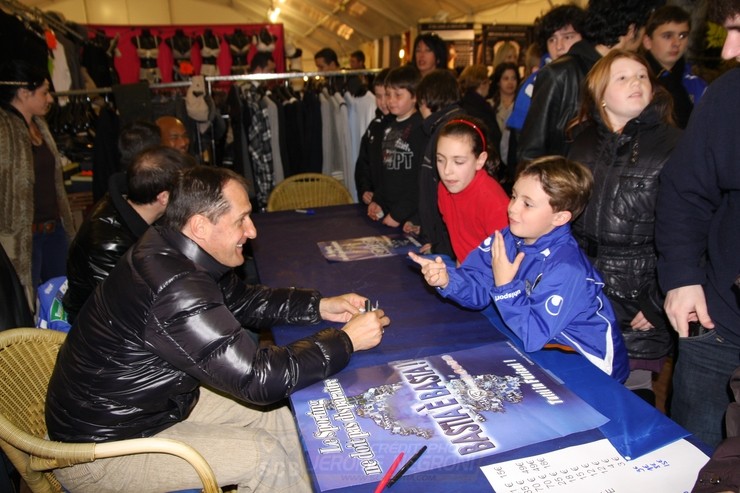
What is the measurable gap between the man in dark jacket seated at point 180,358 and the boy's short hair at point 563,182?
688 millimetres

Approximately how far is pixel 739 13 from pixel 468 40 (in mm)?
7747

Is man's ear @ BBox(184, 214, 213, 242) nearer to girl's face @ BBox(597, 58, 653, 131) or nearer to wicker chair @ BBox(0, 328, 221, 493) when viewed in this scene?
wicker chair @ BBox(0, 328, 221, 493)

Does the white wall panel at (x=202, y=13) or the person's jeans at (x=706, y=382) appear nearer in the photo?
the person's jeans at (x=706, y=382)

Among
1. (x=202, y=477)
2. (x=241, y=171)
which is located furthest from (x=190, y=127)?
(x=202, y=477)

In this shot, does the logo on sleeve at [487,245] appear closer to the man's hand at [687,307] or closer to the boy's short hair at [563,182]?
the boy's short hair at [563,182]

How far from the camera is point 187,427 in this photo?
149 cm

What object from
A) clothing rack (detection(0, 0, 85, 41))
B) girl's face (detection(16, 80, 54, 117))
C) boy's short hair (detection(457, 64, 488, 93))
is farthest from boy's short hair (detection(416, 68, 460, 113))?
clothing rack (detection(0, 0, 85, 41))

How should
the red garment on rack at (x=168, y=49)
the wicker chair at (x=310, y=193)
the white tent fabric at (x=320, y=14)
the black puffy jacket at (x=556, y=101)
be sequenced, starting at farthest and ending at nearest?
the white tent fabric at (x=320, y=14) → the red garment on rack at (x=168, y=49) → the wicker chair at (x=310, y=193) → the black puffy jacket at (x=556, y=101)

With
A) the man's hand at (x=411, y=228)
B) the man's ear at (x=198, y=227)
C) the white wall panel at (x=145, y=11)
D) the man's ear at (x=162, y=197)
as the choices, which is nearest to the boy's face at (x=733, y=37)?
the man's ear at (x=198, y=227)

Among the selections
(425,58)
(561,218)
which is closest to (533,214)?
(561,218)

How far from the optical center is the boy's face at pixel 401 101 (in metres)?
3.04

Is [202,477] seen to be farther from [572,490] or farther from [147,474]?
[572,490]

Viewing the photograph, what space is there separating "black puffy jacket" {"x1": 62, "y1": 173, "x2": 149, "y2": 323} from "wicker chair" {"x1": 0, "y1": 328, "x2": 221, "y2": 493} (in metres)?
0.41

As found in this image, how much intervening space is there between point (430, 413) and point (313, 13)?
1638 centimetres
